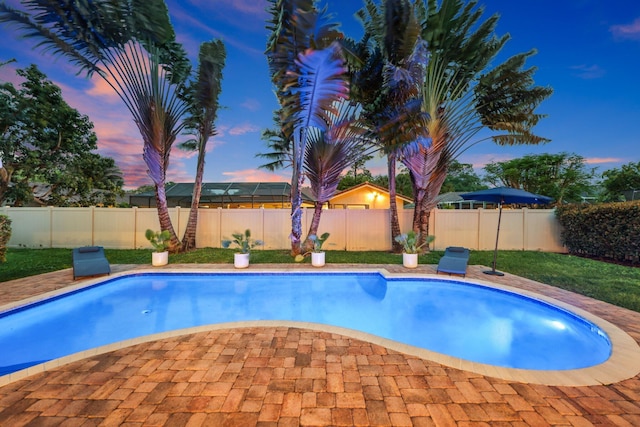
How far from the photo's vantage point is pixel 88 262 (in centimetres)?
681

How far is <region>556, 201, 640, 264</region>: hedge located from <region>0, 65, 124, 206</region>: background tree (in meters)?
22.2

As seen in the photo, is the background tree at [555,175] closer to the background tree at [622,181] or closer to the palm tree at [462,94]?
the background tree at [622,181]

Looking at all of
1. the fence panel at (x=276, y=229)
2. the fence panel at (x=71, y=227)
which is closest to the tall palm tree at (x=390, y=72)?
the fence panel at (x=276, y=229)

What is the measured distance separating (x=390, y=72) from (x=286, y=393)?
8.89 m

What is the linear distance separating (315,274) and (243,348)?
4.61 m

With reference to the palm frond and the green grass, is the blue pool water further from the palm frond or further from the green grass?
the palm frond

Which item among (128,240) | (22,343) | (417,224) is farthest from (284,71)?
(128,240)

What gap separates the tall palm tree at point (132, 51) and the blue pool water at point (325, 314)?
4.73 meters

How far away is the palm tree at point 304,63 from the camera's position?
689 cm

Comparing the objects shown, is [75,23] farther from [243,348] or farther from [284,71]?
[243,348]

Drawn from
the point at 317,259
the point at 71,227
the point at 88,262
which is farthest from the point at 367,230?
the point at 71,227

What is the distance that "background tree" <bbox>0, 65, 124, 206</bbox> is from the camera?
1213 centimetres

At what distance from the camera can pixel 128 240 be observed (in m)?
11.9

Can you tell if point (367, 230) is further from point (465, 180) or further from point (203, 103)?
point (465, 180)
